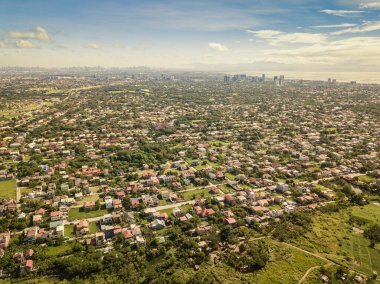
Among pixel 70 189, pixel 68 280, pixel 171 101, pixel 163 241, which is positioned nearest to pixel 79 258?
pixel 68 280

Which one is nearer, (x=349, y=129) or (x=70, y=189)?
(x=70, y=189)

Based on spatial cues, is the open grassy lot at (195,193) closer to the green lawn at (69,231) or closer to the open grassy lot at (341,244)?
the open grassy lot at (341,244)

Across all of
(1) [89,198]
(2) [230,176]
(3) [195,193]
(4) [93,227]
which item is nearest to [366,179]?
(2) [230,176]

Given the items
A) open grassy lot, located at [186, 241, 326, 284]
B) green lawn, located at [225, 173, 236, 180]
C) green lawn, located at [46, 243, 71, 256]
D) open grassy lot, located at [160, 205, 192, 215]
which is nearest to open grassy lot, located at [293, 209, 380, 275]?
open grassy lot, located at [186, 241, 326, 284]

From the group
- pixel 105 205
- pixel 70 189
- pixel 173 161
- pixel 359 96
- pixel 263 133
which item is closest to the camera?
pixel 105 205

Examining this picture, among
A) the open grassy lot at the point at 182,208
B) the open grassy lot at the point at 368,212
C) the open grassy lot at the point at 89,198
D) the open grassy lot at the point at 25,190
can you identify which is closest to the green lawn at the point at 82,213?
the open grassy lot at the point at 89,198

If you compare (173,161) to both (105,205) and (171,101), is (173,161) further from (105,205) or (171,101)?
(171,101)

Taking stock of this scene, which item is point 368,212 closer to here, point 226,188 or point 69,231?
point 226,188
